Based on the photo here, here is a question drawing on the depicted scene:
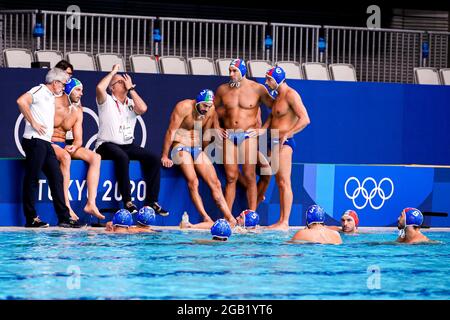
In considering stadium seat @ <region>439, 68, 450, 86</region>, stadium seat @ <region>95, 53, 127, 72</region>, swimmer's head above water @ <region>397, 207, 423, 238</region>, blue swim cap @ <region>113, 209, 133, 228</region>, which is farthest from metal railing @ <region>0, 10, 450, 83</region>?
swimmer's head above water @ <region>397, 207, 423, 238</region>

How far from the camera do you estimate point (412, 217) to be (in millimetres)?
12984

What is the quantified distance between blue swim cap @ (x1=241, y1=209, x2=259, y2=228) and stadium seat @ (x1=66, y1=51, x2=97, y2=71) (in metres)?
4.35

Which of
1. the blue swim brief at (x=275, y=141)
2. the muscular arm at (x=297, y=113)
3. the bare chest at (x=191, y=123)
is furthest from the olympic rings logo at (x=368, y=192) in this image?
the bare chest at (x=191, y=123)

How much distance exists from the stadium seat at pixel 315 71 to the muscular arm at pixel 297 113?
3658 mm

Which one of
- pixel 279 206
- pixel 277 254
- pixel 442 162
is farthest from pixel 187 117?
pixel 442 162

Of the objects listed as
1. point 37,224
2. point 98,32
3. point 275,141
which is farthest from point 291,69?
point 37,224

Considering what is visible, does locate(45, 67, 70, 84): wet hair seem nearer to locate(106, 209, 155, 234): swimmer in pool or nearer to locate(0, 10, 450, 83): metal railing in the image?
locate(106, 209, 155, 234): swimmer in pool

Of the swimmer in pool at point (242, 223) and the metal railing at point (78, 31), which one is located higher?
the metal railing at point (78, 31)

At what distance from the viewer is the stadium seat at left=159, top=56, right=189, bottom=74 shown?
18.2 metres

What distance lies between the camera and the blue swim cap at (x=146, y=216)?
13.7 metres

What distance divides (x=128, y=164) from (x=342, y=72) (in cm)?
595

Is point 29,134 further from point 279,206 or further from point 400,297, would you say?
point 400,297

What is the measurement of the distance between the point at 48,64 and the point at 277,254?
624 centimetres

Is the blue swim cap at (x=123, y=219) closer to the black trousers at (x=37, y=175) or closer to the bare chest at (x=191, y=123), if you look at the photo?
the black trousers at (x=37, y=175)
